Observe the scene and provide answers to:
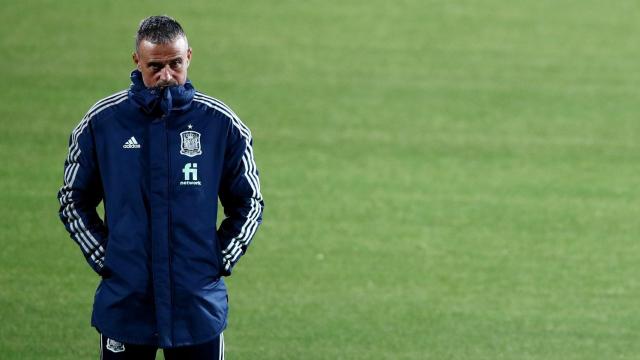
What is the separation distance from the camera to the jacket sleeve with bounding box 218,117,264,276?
145 inches

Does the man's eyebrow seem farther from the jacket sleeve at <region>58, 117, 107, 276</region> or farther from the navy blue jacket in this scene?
the jacket sleeve at <region>58, 117, 107, 276</region>

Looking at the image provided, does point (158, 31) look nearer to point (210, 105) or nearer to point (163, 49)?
point (163, 49)

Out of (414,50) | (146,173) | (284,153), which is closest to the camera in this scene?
(146,173)

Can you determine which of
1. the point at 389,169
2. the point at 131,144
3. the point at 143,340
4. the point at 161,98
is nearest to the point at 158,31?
the point at 161,98

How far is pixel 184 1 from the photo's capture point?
1127 centimetres

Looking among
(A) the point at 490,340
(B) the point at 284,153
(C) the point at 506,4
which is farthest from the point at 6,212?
(C) the point at 506,4

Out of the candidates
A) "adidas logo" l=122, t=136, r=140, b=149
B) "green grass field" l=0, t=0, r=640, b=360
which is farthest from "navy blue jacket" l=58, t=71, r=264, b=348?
"green grass field" l=0, t=0, r=640, b=360

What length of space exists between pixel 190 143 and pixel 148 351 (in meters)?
0.64

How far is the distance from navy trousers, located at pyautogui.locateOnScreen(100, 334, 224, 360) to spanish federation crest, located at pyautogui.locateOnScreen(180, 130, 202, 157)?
0.56 m

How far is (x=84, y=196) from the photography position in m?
3.75

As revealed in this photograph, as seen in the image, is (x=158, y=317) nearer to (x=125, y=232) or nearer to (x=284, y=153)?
(x=125, y=232)

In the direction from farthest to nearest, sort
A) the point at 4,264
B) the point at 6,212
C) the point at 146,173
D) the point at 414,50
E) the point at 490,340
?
the point at 414,50 → the point at 6,212 → the point at 4,264 → the point at 490,340 → the point at 146,173

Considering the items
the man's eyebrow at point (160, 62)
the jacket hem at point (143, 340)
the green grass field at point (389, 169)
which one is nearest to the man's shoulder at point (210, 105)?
the man's eyebrow at point (160, 62)

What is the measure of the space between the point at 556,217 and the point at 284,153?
187 cm
